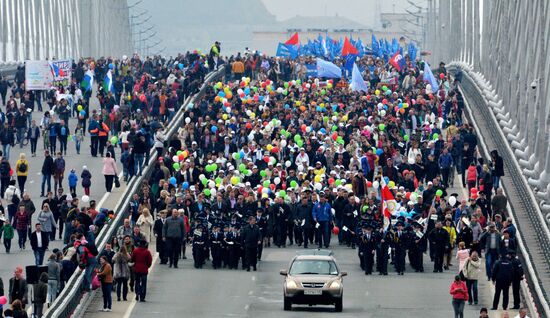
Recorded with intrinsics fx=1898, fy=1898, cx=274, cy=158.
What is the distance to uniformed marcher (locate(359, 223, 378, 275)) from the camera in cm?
4041

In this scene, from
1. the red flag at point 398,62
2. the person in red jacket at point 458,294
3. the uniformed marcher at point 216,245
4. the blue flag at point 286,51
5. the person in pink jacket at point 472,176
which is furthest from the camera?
the blue flag at point 286,51

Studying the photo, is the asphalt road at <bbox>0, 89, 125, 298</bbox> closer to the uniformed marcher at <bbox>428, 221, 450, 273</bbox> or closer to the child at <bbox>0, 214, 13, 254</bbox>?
the child at <bbox>0, 214, 13, 254</bbox>

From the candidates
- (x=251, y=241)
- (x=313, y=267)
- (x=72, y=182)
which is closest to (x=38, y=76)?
(x=72, y=182)

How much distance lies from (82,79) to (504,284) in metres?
35.3

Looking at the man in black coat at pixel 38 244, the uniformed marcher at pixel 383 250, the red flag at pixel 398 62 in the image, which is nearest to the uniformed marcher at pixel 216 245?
the uniformed marcher at pixel 383 250

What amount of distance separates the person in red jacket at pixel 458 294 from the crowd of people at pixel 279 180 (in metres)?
0.02

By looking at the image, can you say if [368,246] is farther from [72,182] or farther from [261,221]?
[72,182]

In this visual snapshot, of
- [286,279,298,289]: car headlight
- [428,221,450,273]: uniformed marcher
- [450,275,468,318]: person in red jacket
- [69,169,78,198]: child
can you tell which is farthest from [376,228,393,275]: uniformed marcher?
[69,169,78,198]: child

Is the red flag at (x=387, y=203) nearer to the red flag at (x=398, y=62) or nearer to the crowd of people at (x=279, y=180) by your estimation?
the crowd of people at (x=279, y=180)

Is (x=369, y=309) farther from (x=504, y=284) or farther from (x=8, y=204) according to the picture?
(x=8, y=204)

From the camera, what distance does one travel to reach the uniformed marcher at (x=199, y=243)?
40875mm

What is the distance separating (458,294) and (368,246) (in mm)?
7399

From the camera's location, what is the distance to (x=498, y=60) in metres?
68.8

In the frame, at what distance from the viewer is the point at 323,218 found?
43938 millimetres
